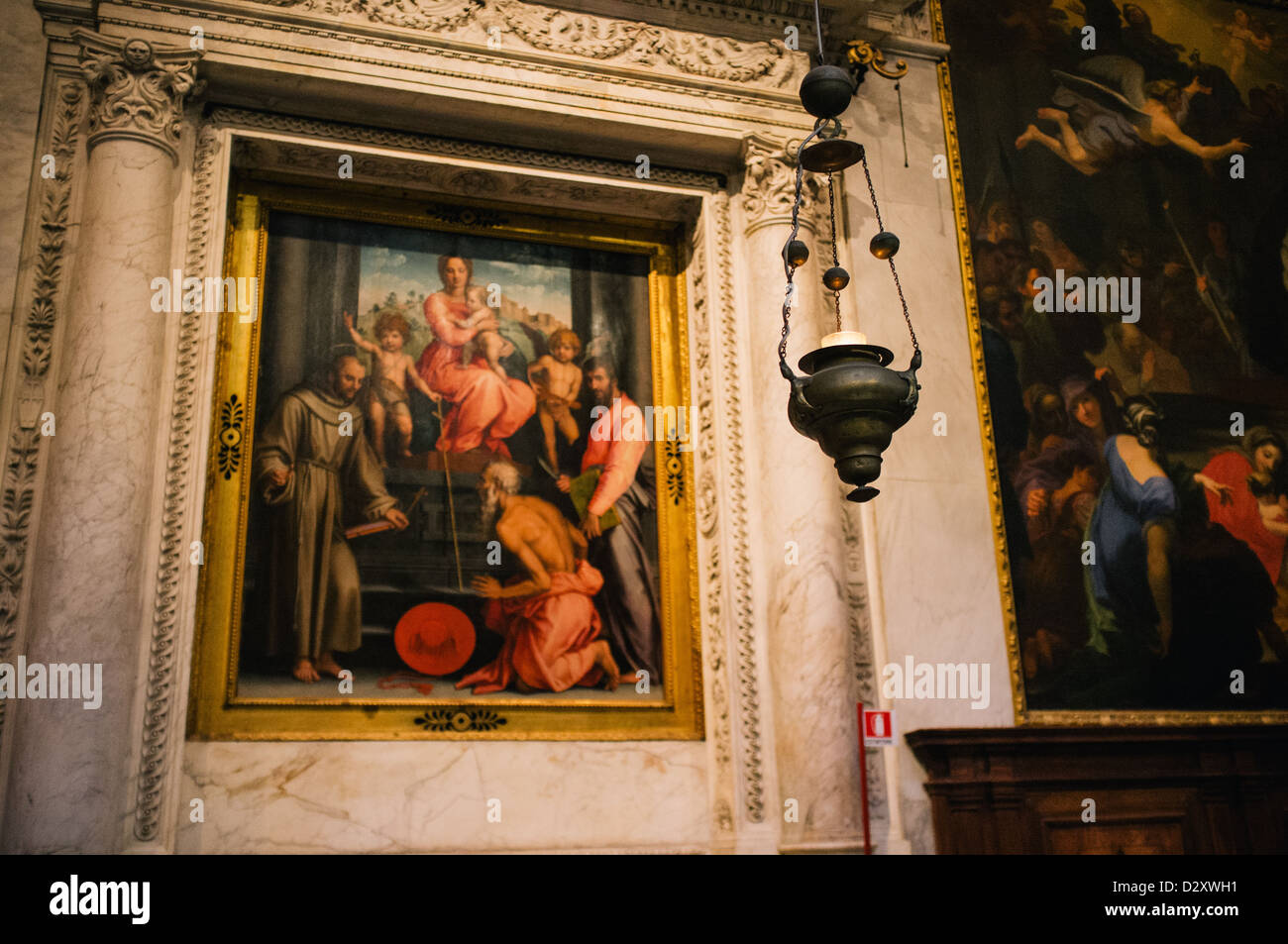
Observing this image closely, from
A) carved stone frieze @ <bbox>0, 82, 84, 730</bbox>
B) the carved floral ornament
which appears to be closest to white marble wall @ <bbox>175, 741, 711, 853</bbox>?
carved stone frieze @ <bbox>0, 82, 84, 730</bbox>

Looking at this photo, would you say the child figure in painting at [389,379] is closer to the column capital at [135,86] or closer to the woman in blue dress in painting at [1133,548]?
the column capital at [135,86]

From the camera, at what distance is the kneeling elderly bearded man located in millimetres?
6883

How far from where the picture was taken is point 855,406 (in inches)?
168

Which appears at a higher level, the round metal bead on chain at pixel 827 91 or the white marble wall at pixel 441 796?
the round metal bead on chain at pixel 827 91

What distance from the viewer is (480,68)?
728 centimetres

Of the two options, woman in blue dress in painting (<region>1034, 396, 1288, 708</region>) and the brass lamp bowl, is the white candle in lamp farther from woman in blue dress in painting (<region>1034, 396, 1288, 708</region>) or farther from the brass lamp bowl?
woman in blue dress in painting (<region>1034, 396, 1288, 708</region>)

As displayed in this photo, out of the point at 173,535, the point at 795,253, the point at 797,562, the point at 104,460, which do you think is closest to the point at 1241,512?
the point at 797,562

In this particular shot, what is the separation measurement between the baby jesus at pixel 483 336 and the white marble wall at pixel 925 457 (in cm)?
225

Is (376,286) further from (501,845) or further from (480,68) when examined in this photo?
(501,845)

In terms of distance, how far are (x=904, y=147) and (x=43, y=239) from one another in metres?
5.30

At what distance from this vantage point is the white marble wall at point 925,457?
723 centimetres

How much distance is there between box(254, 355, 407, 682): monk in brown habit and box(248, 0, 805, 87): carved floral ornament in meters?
2.02

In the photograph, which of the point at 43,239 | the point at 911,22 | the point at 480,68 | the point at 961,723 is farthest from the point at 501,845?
the point at 911,22

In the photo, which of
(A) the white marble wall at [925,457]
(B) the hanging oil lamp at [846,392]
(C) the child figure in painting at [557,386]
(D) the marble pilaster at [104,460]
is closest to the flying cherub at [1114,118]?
(A) the white marble wall at [925,457]
